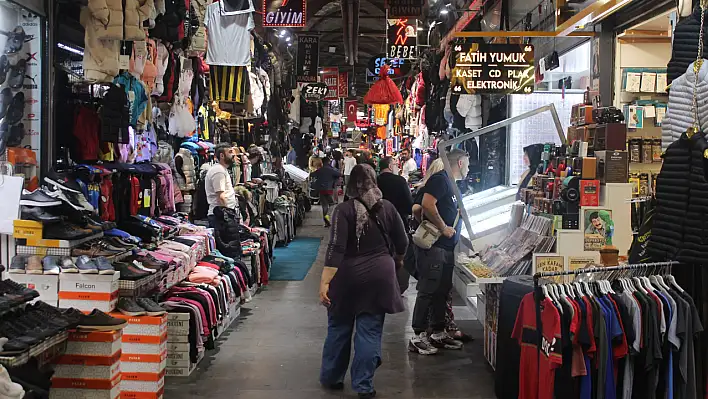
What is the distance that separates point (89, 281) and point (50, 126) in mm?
1457

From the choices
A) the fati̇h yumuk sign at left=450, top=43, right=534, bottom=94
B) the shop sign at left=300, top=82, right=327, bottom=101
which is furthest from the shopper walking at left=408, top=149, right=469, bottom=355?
the shop sign at left=300, top=82, right=327, bottom=101

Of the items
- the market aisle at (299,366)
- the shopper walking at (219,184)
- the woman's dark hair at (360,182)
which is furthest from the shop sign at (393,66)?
the woman's dark hair at (360,182)

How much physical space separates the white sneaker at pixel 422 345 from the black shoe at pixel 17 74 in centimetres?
384

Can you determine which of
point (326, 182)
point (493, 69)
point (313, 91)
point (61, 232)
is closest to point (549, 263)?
Result: point (493, 69)

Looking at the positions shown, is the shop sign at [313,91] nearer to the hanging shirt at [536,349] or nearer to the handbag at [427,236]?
the handbag at [427,236]

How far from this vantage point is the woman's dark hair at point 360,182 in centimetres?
A: 533

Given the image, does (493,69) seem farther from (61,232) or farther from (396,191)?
(61,232)

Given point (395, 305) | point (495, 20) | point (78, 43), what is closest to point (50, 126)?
point (78, 43)

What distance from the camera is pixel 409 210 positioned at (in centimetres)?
807

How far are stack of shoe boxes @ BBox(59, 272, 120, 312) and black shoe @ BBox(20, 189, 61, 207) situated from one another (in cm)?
47

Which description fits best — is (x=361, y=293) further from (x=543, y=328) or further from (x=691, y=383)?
(x=691, y=383)

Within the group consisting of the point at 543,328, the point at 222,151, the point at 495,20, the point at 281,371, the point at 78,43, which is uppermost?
the point at 495,20

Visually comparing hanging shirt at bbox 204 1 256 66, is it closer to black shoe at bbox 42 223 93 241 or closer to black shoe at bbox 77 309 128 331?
black shoe at bbox 42 223 93 241

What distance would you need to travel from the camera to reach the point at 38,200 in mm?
4875
